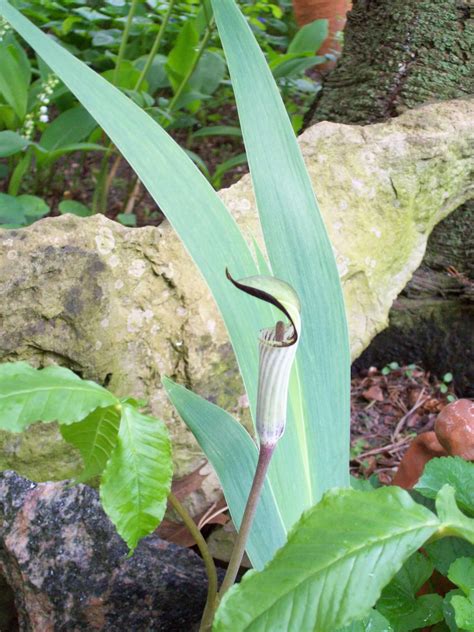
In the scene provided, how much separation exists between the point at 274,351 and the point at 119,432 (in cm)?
17

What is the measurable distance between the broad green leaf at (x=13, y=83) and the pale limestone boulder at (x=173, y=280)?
68 centimetres

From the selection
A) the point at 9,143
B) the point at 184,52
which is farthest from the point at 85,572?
the point at 184,52

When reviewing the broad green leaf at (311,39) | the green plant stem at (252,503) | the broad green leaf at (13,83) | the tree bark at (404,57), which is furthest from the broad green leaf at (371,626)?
the broad green leaf at (311,39)

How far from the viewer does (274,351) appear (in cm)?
47

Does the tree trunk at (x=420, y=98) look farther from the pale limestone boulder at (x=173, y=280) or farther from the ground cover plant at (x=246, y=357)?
the ground cover plant at (x=246, y=357)

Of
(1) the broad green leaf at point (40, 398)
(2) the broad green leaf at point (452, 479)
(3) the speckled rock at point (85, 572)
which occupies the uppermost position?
(1) the broad green leaf at point (40, 398)

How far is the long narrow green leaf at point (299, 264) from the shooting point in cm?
76

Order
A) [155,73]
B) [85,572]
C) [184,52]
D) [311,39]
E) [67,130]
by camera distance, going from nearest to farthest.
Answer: [85,572] < [67,130] < [184,52] < [155,73] < [311,39]

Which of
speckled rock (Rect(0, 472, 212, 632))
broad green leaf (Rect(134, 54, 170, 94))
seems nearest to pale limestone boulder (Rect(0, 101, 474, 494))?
speckled rock (Rect(0, 472, 212, 632))

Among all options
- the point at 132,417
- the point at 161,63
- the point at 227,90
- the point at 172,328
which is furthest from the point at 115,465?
the point at 227,90

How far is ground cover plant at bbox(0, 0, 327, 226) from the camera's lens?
1.55 meters

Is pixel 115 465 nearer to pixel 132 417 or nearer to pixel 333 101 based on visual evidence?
pixel 132 417

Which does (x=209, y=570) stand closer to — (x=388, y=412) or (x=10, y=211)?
(x=10, y=211)

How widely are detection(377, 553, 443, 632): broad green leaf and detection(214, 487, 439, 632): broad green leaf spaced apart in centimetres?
27
